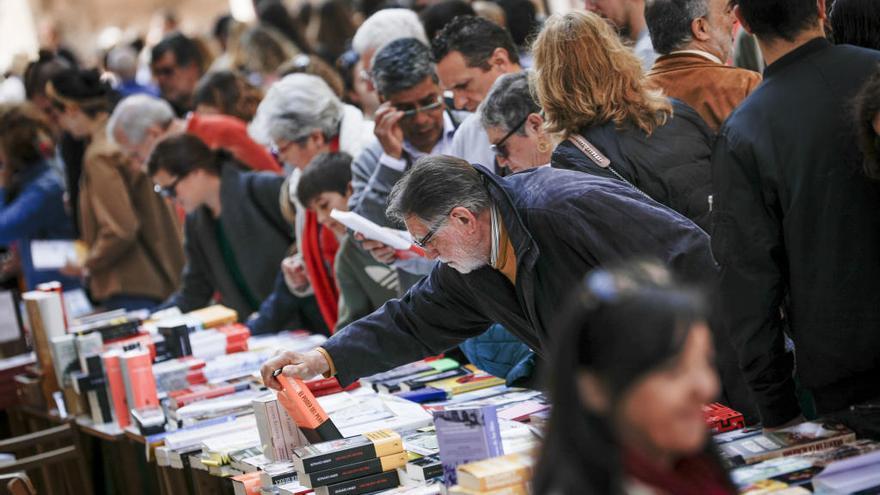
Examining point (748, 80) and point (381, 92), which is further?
point (381, 92)

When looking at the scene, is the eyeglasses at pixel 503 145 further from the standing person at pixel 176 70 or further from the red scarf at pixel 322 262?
the standing person at pixel 176 70

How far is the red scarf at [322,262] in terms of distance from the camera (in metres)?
5.27

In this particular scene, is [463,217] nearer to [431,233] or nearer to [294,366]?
[431,233]

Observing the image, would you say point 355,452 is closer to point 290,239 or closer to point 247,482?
point 247,482

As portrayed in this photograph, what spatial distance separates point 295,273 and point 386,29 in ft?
3.71

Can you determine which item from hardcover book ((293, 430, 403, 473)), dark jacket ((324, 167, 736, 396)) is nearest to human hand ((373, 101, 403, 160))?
dark jacket ((324, 167, 736, 396))

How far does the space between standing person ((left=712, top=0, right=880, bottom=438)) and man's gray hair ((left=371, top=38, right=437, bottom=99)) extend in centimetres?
195

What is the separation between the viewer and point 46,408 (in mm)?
5824

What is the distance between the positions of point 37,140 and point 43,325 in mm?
2527

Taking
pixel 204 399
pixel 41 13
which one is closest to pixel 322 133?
pixel 204 399

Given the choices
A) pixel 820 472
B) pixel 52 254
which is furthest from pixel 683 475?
pixel 52 254

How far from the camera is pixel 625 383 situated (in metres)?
1.70

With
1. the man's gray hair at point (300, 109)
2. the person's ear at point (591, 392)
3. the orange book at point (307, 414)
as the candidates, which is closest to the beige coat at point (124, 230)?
the man's gray hair at point (300, 109)

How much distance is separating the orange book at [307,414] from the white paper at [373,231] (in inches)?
32.6
